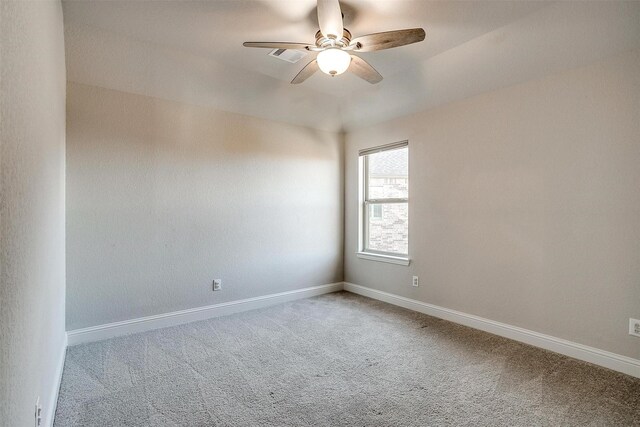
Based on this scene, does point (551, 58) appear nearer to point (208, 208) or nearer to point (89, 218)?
point (208, 208)

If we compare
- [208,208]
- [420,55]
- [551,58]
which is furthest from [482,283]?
[208,208]

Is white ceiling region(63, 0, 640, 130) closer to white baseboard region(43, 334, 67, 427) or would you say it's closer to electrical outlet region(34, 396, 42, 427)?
white baseboard region(43, 334, 67, 427)

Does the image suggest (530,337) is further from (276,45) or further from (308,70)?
(276,45)

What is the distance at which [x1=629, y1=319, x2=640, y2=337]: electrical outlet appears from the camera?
7.66 feet

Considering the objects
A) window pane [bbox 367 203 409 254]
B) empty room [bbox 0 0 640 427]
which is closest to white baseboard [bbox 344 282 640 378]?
empty room [bbox 0 0 640 427]

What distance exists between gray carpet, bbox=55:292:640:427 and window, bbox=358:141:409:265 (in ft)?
3.96

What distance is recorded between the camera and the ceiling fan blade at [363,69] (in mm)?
2479

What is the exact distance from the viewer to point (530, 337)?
9.43ft

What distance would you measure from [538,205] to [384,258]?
1846mm

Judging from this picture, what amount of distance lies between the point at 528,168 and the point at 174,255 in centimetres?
351

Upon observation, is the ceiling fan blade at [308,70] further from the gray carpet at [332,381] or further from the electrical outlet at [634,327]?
the electrical outlet at [634,327]

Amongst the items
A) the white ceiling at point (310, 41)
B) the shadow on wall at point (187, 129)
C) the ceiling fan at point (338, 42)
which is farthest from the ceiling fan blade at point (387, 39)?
the shadow on wall at point (187, 129)

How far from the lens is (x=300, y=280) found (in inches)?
172

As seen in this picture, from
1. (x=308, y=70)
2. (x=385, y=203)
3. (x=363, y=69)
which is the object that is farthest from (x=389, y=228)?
A: (x=308, y=70)
